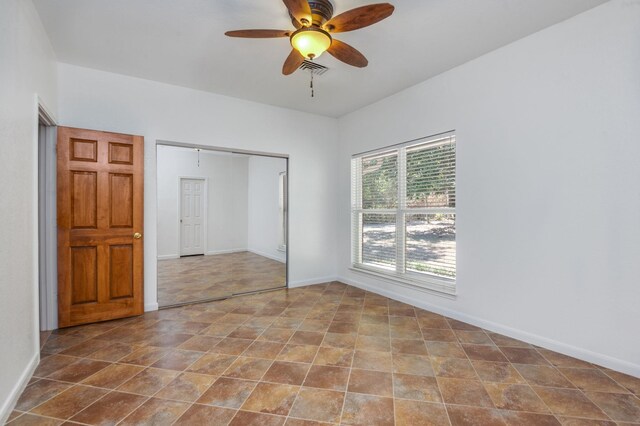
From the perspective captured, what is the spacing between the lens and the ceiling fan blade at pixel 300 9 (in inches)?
72.7

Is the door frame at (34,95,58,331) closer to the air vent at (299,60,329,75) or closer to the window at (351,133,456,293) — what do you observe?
the air vent at (299,60,329,75)

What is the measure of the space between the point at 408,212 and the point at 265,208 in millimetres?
2337

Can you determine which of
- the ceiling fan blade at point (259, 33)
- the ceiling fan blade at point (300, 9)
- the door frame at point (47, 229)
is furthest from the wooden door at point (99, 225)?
the ceiling fan blade at point (300, 9)

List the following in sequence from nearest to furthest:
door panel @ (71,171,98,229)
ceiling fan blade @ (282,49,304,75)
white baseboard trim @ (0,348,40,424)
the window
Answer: white baseboard trim @ (0,348,40,424)
ceiling fan blade @ (282,49,304,75)
door panel @ (71,171,98,229)
the window

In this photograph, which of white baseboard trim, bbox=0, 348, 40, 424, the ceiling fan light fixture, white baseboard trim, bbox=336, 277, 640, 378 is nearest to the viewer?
white baseboard trim, bbox=0, 348, 40, 424

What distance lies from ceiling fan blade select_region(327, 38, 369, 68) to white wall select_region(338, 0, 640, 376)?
147cm

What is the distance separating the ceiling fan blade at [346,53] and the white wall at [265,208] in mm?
2423

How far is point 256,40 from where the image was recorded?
2.75 m

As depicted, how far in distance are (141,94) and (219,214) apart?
1950 millimetres

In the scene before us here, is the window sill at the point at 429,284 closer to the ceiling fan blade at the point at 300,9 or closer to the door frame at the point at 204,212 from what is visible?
the door frame at the point at 204,212

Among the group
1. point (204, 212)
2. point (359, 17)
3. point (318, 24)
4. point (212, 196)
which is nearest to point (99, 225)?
point (204, 212)

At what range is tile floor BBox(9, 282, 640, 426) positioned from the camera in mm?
1771

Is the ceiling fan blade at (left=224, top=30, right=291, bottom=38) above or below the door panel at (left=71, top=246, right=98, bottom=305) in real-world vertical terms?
above

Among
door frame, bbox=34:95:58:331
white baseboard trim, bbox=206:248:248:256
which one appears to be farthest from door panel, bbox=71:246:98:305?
white baseboard trim, bbox=206:248:248:256
